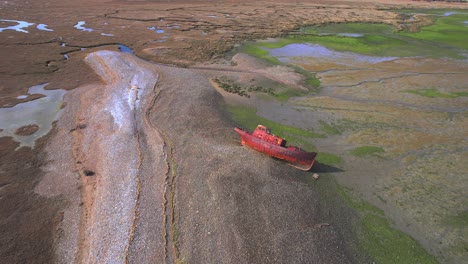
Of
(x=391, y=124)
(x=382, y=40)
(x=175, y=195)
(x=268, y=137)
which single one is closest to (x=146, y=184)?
(x=175, y=195)

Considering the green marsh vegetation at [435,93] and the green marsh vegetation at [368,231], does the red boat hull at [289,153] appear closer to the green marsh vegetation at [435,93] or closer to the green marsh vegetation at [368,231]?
the green marsh vegetation at [368,231]

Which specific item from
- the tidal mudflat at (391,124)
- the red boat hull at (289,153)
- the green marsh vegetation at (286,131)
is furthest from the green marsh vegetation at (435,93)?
the red boat hull at (289,153)

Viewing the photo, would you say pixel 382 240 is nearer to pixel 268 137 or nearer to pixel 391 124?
pixel 268 137

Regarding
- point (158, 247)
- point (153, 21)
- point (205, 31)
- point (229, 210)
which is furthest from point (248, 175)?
point (153, 21)

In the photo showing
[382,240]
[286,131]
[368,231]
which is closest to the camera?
[382,240]

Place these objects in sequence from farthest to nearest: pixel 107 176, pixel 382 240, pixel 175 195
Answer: pixel 107 176
pixel 175 195
pixel 382 240

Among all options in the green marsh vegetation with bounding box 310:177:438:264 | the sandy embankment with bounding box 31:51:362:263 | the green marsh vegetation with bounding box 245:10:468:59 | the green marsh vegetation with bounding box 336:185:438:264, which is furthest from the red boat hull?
the green marsh vegetation with bounding box 245:10:468:59
